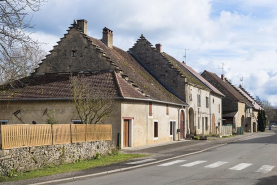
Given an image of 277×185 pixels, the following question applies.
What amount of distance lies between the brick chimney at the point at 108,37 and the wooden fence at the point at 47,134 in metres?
16.8

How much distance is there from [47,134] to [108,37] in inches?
858

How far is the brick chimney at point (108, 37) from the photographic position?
37.4 meters

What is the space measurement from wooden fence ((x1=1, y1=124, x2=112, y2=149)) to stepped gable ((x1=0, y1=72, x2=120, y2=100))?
7.24 meters

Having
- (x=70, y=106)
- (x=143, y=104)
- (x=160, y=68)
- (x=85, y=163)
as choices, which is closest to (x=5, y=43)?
(x=85, y=163)

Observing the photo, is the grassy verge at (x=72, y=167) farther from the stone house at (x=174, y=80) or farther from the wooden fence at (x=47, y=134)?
the stone house at (x=174, y=80)

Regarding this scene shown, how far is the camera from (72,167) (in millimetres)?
16891

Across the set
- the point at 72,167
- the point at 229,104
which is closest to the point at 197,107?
the point at 229,104

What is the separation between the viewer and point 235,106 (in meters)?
63.8

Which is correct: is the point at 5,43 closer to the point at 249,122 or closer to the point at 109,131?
the point at 109,131

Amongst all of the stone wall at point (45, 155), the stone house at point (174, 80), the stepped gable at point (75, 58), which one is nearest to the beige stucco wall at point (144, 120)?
the stepped gable at point (75, 58)

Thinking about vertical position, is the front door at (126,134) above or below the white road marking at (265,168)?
above

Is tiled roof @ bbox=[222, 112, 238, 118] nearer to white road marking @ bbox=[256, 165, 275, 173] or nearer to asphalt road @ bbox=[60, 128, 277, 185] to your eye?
asphalt road @ bbox=[60, 128, 277, 185]

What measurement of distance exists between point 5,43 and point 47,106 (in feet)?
51.4

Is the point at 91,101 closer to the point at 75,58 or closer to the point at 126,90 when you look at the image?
the point at 126,90
